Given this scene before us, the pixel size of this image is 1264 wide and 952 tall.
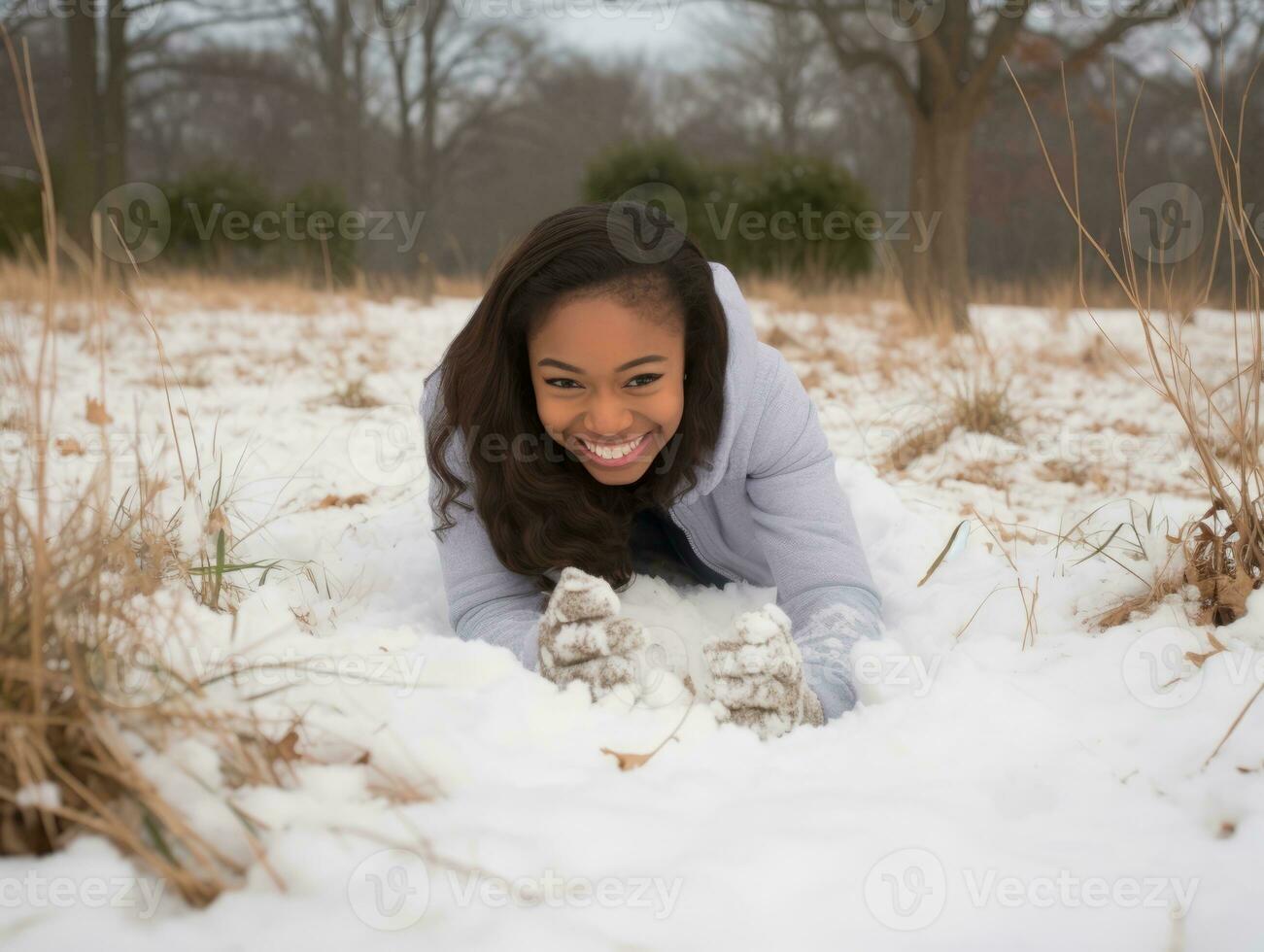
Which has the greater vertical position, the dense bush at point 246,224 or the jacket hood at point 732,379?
the dense bush at point 246,224

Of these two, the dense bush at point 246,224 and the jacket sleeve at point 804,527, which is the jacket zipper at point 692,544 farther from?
the dense bush at point 246,224

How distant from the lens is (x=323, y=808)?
Answer: 101cm

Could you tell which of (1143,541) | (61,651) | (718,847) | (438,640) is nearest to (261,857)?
(61,651)

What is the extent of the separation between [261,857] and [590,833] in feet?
1.12

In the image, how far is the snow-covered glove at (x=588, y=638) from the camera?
4.83 feet

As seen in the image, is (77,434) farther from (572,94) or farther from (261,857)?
(572,94)

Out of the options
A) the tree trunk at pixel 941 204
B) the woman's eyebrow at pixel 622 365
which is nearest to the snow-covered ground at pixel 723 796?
the woman's eyebrow at pixel 622 365

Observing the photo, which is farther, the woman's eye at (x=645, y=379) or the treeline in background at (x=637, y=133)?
the treeline in background at (x=637, y=133)

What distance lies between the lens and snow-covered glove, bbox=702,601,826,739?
Answer: 55.4 inches

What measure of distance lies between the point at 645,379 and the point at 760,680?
0.57 m

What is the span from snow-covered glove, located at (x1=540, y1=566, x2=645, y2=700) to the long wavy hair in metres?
0.38

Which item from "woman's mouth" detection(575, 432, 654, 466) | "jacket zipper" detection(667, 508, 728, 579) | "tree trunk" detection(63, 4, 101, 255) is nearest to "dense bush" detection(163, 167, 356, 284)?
"tree trunk" detection(63, 4, 101, 255)

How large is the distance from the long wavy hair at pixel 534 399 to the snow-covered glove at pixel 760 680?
1.77 ft

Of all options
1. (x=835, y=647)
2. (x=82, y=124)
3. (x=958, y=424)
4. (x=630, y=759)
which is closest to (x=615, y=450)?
(x=835, y=647)
